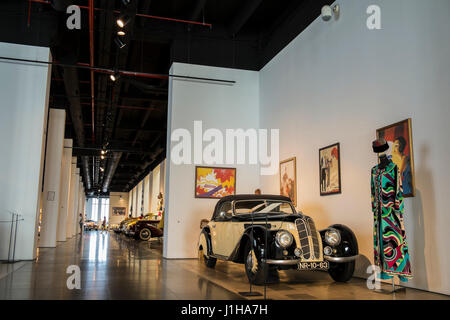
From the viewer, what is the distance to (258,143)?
939cm

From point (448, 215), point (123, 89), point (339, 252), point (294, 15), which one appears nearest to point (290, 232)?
point (339, 252)

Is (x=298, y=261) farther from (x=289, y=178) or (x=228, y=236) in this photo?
(x=289, y=178)

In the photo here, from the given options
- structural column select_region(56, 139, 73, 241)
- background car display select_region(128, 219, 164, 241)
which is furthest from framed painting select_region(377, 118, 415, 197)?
structural column select_region(56, 139, 73, 241)

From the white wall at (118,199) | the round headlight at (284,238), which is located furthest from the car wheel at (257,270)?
the white wall at (118,199)

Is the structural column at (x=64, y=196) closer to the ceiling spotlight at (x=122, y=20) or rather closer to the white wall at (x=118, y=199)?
the ceiling spotlight at (x=122, y=20)

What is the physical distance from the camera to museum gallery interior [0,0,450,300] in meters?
4.51

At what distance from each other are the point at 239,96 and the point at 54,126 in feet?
21.1

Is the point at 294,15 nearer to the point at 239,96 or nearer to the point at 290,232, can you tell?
the point at 239,96

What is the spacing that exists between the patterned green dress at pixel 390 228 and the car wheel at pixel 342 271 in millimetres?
535

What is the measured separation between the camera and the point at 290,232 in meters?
4.90

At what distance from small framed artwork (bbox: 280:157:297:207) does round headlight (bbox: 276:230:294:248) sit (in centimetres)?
290

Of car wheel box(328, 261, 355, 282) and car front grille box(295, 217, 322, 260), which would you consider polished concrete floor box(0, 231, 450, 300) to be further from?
car front grille box(295, 217, 322, 260)

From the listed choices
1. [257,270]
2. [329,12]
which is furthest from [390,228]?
[329,12]

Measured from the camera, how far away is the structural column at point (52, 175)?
39.9ft
